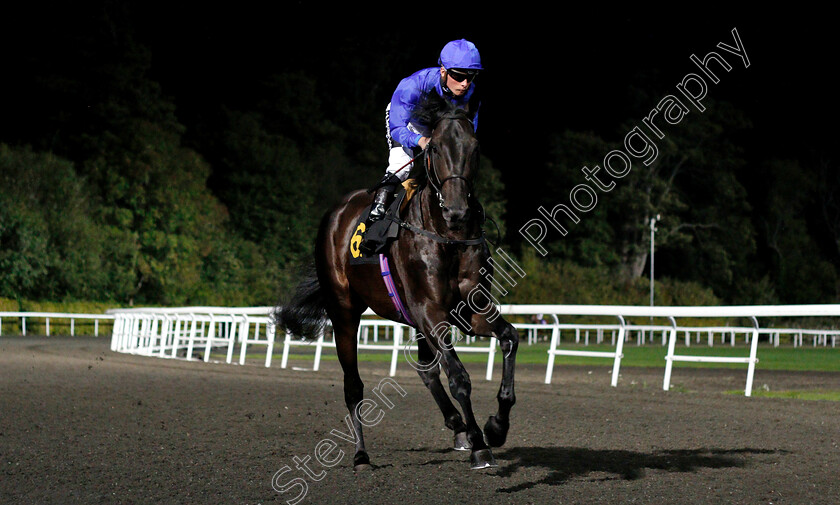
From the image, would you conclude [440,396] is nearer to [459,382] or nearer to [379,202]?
[459,382]

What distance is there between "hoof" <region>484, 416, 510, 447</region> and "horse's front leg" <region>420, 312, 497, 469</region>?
8 centimetres

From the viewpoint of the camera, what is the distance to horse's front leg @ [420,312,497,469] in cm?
555

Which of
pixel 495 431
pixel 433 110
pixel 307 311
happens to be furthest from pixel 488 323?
pixel 307 311

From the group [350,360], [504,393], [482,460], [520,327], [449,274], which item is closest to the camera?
[482,460]

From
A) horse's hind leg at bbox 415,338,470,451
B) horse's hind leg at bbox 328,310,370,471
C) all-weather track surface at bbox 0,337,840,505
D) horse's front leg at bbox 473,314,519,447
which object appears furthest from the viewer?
horse's hind leg at bbox 328,310,370,471

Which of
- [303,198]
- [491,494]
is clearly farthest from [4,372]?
[303,198]

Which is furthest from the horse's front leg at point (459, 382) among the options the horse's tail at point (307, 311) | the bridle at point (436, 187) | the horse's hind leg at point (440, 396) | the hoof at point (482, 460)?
the horse's tail at point (307, 311)

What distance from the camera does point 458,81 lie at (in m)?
6.00

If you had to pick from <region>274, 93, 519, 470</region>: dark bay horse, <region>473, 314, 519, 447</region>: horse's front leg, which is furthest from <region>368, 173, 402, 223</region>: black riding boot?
<region>473, 314, 519, 447</region>: horse's front leg

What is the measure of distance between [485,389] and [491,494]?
6827mm

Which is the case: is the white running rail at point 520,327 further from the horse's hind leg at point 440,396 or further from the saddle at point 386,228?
the saddle at point 386,228

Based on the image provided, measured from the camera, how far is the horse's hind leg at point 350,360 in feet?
21.4

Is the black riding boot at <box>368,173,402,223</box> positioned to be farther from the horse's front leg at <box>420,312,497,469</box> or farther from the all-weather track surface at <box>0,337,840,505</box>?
the all-weather track surface at <box>0,337,840,505</box>

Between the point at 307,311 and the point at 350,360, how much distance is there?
1.02m
